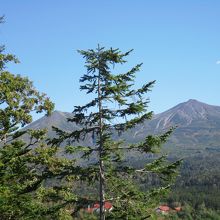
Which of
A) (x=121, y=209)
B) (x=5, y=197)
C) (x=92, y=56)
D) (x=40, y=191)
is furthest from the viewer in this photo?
(x=40, y=191)

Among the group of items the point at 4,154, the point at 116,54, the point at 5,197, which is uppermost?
the point at 116,54

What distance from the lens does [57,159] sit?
25.7 meters

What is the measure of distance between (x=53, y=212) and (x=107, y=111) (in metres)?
5.64

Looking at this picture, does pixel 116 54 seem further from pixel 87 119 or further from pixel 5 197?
pixel 5 197

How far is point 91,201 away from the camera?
61.9 feet

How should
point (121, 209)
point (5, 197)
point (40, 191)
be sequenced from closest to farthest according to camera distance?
point (5, 197)
point (121, 209)
point (40, 191)

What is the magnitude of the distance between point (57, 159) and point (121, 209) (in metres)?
8.22

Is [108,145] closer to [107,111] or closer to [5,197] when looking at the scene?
[107,111]

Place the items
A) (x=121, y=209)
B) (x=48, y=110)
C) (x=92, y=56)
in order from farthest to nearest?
(x=48, y=110) < (x=92, y=56) < (x=121, y=209)

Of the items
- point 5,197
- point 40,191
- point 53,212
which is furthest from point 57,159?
Result: point 5,197

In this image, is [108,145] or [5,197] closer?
[5,197]

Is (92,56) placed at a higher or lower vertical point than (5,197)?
higher

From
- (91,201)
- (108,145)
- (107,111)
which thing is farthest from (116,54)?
(91,201)

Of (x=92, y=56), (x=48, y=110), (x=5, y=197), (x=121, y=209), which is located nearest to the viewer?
(x=5, y=197)
